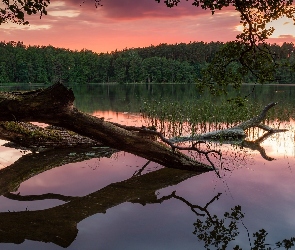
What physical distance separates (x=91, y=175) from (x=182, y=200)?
103 inches

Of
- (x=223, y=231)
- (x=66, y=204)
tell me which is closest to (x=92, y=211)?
(x=66, y=204)

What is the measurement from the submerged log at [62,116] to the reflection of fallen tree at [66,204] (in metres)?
0.85

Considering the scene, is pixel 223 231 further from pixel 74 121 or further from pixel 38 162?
pixel 38 162

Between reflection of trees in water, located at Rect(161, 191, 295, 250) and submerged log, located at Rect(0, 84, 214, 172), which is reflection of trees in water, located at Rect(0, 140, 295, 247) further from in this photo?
submerged log, located at Rect(0, 84, 214, 172)

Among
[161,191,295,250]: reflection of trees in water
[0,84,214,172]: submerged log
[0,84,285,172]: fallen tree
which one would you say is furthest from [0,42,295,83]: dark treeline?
[161,191,295,250]: reflection of trees in water

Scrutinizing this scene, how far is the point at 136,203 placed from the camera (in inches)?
277

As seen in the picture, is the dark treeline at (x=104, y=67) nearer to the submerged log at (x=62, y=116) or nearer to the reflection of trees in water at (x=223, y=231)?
the submerged log at (x=62, y=116)

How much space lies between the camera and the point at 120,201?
7.10m

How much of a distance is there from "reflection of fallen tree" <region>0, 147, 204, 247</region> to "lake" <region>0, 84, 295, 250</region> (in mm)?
15

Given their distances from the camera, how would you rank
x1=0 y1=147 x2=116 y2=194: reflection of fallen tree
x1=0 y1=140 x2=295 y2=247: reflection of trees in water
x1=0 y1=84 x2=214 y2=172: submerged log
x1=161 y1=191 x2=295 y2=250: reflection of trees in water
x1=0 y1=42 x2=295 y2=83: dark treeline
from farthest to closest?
x1=0 y1=42 x2=295 y2=83: dark treeline → x1=0 y1=147 x2=116 y2=194: reflection of fallen tree → x1=0 y1=84 x2=214 y2=172: submerged log → x1=0 y1=140 x2=295 y2=247: reflection of trees in water → x1=161 y1=191 x2=295 y2=250: reflection of trees in water

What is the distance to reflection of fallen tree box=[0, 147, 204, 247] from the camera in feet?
18.2

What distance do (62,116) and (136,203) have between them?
2244 mm

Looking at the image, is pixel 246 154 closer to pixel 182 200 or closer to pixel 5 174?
pixel 182 200

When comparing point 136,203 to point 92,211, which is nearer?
point 92,211
